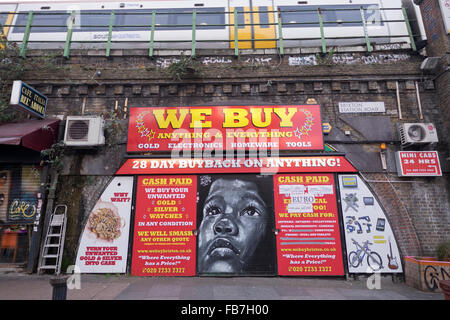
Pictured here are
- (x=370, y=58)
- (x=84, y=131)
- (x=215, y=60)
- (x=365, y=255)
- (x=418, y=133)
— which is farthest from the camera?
(x=215, y=60)

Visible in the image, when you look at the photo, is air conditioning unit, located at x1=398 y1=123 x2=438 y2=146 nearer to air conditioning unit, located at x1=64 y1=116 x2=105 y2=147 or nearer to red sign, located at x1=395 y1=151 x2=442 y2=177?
red sign, located at x1=395 y1=151 x2=442 y2=177

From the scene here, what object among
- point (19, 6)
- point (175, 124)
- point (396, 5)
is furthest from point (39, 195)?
point (396, 5)

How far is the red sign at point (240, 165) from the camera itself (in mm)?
7129

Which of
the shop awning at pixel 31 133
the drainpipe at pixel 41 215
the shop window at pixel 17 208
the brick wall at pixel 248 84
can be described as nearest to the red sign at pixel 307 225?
the brick wall at pixel 248 84

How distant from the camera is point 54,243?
6895 millimetres

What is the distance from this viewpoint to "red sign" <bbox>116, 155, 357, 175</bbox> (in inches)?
281

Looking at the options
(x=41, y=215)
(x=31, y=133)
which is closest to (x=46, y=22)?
(x=31, y=133)

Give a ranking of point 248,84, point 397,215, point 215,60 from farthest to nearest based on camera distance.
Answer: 1. point 215,60
2. point 248,84
3. point 397,215

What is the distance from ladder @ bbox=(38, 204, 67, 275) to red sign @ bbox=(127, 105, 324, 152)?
264 centimetres

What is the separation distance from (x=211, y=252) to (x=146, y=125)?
4200 millimetres

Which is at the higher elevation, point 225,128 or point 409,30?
point 409,30

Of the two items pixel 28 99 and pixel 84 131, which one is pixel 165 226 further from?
pixel 28 99

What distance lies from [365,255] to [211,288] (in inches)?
164

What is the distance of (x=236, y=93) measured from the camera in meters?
7.93
